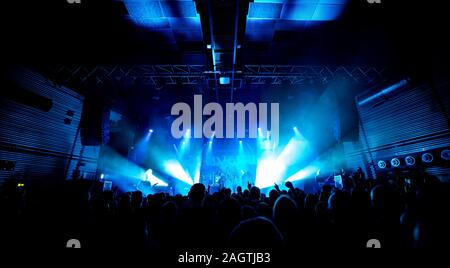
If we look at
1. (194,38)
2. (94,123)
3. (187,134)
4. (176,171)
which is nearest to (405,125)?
(194,38)

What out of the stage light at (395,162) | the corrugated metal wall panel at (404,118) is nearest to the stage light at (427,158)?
the corrugated metal wall panel at (404,118)

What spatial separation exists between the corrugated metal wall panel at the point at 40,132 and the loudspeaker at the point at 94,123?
0.40 metres

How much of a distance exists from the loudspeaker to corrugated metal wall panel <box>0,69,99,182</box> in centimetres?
40

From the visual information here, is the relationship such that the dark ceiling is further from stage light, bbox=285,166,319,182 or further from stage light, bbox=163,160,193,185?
stage light, bbox=163,160,193,185

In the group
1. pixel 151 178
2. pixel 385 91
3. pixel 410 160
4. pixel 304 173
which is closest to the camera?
pixel 410 160

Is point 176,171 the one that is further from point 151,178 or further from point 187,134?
point 187,134

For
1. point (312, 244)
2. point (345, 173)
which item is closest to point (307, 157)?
point (345, 173)

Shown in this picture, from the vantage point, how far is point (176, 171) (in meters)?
18.8

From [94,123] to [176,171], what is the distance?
9.62m

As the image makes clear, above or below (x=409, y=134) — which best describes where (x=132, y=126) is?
above

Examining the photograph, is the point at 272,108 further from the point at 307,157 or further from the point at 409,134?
the point at 409,134

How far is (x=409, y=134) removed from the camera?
346 inches

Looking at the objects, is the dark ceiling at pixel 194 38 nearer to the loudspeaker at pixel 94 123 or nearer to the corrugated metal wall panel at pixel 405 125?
the corrugated metal wall panel at pixel 405 125
